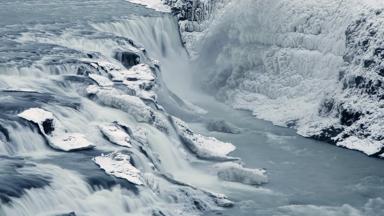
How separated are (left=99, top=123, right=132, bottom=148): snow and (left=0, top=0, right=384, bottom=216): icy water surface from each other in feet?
0.73

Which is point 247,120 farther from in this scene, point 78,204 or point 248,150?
point 78,204

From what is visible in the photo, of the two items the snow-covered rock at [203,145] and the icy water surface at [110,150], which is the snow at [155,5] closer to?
the icy water surface at [110,150]

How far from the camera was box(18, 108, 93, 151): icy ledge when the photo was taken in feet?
65.2

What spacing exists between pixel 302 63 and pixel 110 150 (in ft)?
53.0

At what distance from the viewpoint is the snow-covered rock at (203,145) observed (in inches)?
971

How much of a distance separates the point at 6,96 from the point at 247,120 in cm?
1318

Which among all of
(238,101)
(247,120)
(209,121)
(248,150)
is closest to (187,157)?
(248,150)

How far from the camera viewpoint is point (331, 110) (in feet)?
98.1

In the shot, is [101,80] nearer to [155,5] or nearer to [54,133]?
[54,133]

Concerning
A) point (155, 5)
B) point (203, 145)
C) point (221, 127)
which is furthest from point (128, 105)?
point (155, 5)

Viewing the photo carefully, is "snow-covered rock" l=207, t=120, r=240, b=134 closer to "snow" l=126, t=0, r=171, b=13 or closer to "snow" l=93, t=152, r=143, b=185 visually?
"snow" l=93, t=152, r=143, b=185

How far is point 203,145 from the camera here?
1004 inches

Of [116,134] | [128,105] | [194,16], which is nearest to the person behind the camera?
[116,134]

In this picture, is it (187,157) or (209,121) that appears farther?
(209,121)
